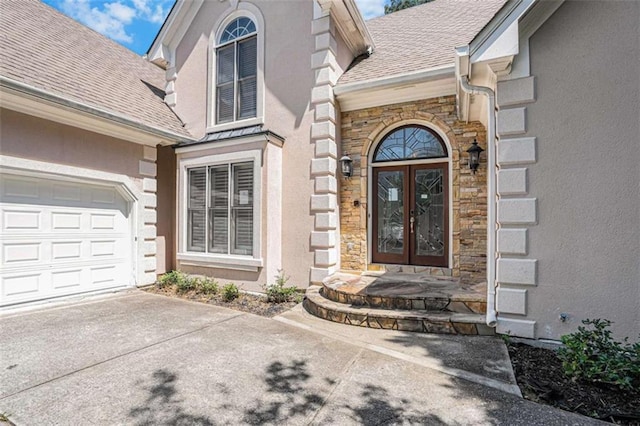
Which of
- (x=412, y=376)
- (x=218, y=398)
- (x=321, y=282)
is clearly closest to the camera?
(x=218, y=398)

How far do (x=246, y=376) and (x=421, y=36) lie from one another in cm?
772

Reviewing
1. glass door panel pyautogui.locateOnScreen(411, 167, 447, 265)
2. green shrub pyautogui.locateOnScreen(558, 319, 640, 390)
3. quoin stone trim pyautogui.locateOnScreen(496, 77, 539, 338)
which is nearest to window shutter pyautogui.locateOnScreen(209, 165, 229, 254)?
glass door panel pyautogui.locateOnScreen(411, 167, 447, 265)

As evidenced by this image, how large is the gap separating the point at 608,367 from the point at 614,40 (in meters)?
3.41

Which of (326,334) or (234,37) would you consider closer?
(326,334)

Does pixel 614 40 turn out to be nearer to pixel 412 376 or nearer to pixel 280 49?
pixel 412 376

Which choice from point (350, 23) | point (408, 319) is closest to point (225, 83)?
point (350, 23)

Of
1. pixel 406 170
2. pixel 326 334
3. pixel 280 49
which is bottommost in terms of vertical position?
pixel 326 334

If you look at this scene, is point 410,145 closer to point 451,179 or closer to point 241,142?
point 451,179

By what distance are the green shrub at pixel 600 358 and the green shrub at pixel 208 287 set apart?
564 centimetres

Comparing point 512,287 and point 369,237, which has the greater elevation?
point 369,237

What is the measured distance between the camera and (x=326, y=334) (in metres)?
4.34

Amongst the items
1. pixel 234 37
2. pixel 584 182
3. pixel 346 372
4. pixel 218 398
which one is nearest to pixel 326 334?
pixel 346 372

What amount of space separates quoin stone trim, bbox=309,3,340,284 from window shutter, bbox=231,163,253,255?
1312 mm

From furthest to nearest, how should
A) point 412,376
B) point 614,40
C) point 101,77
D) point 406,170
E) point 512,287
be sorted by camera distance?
1. point 101,77
2. point 406,170
3. point 512,287
4. point 614,40
5. point 412,376
